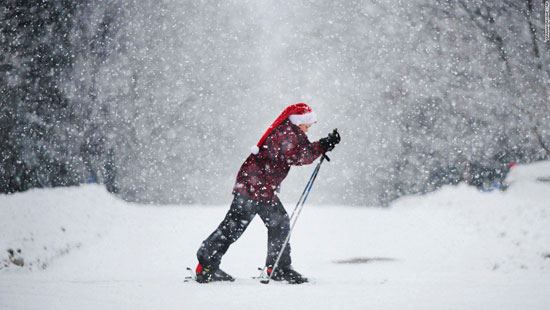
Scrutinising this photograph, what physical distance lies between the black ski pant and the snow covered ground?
268mm

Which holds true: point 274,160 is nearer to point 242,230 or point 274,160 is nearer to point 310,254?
point 242,230

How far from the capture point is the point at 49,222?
292 inches

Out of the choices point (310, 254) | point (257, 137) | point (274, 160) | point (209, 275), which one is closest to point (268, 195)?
point (274, 160)

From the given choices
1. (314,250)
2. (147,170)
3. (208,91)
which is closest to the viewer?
(314,250)

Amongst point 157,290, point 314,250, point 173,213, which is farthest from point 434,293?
point 173,213

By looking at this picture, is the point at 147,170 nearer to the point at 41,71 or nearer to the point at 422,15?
the point at 41,71

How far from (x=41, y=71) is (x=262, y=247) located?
8.37m

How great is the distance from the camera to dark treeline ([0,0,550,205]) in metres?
12.0

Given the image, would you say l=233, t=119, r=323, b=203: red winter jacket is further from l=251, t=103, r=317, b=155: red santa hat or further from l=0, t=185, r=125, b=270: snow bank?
l=0, t=185, r=125, b=270: snow bank

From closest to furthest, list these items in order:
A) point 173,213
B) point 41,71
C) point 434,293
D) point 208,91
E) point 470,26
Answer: point 434,293 → point 173,213 → point 41,71 → point 470,26 → point 208,91

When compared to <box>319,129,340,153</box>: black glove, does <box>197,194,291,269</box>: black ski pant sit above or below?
below

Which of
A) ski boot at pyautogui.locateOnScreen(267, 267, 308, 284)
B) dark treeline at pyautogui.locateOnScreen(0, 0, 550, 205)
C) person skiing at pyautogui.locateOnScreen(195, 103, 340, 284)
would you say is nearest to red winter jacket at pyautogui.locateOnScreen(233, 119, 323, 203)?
person skiing at pyautogui.locateOnScreen(195, 103, 340, 284)

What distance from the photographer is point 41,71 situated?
471 inches

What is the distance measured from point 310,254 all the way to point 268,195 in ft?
9.25
